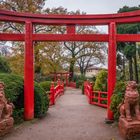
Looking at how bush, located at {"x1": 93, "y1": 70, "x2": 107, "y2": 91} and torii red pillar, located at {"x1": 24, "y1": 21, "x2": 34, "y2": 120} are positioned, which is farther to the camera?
bush, located at {"x1": 93, "y1": 70, "x2": 107, "y2": 91}

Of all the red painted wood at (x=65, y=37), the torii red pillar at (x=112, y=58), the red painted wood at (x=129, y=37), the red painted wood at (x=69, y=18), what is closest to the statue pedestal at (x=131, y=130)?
the torii red pillar at (x=112, y=58)

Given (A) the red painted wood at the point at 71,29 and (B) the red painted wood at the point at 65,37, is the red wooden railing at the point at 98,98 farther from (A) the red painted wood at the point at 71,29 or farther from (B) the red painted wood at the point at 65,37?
(A) the red painted wood at the point at 71,29

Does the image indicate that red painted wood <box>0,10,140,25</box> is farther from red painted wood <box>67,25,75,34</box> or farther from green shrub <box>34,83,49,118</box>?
green shrub <box>34,83,49,118</box>

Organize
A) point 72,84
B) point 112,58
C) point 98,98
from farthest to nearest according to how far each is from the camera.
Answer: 1. point 72,84
2. point 98,98
3. point 112,58

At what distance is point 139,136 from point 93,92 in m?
9.24

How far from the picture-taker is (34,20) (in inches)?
449

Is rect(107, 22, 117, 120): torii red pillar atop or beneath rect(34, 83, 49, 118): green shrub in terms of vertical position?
atop

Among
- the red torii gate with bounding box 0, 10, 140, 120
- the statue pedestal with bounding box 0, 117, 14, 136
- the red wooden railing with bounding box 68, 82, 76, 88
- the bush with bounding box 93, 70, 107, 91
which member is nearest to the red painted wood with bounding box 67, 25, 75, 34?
the red torii gate with bounding box 0, 10, 140, 120

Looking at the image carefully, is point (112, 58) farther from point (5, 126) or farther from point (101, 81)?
point (101, 81)

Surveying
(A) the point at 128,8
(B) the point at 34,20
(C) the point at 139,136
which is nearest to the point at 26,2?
(A) the point at 128,8

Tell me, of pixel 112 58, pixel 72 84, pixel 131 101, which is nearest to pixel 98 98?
pixel 112 58

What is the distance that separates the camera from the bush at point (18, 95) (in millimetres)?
10484

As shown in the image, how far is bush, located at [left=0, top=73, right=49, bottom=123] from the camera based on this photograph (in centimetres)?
1048

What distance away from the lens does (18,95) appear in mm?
11391
